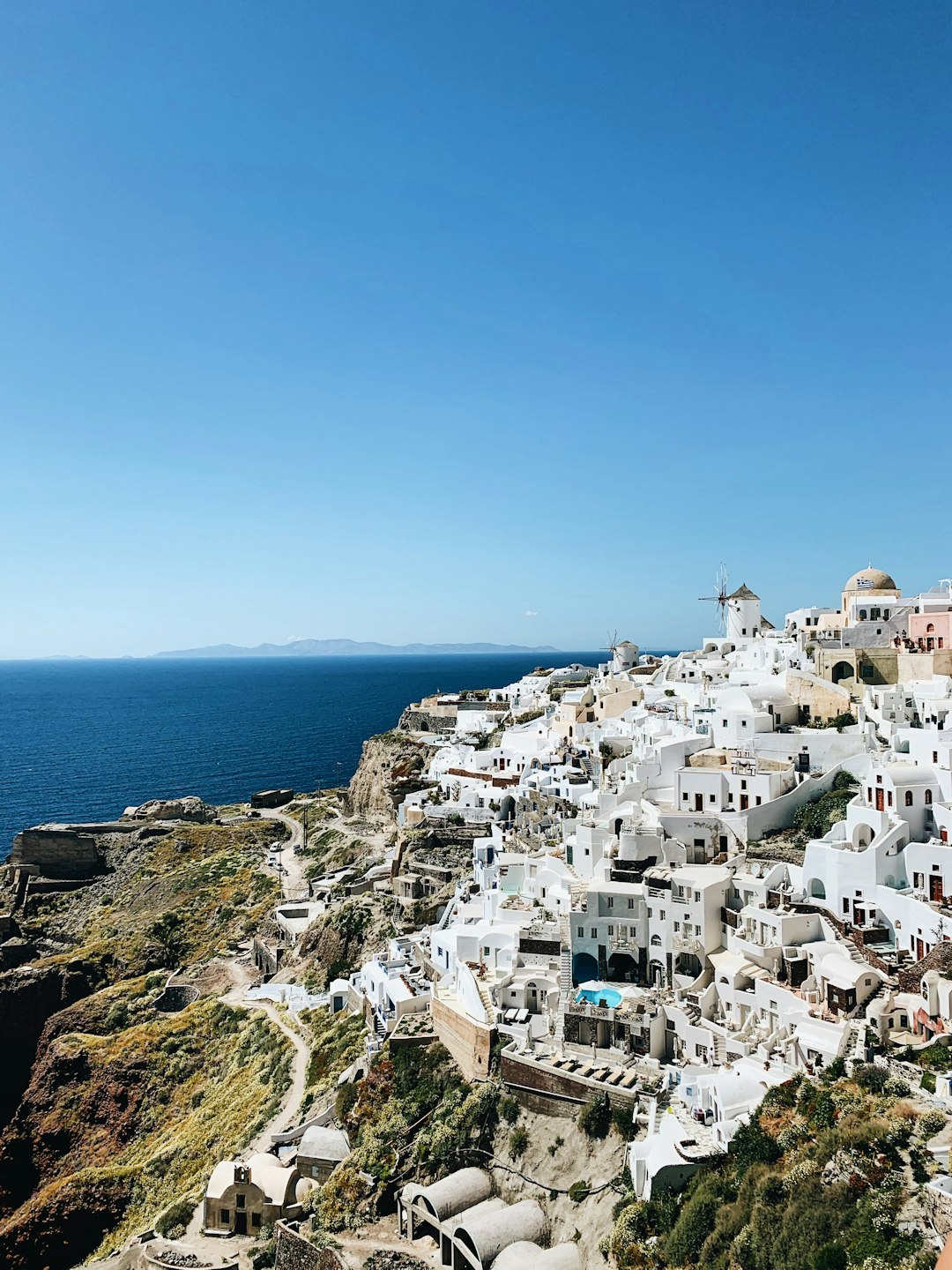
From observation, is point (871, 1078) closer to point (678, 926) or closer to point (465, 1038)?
point (678, 926)

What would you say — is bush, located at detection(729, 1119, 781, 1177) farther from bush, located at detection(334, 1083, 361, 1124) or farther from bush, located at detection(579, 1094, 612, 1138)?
bush, located at detection(334, 1083, 361, 1124)

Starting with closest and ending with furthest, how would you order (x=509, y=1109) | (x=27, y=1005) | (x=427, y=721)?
(x=509, y=1109), (x=27, y=1005), (x=427, y=721)

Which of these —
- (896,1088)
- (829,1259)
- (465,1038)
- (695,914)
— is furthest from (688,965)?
(829,1259)

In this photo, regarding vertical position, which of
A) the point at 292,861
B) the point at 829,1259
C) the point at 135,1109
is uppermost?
the point at 829,1259

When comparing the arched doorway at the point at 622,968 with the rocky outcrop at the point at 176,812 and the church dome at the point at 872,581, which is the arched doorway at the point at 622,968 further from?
the rocky outcrop at the point at 176,812

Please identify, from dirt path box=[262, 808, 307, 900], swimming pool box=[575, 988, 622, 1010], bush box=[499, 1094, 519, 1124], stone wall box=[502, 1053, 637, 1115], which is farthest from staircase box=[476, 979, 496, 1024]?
dirt path box=[262, 808, 307, 900]

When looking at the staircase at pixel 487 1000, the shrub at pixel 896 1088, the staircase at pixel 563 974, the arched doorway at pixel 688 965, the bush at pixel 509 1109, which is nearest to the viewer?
the shrub at pixel 896 1088

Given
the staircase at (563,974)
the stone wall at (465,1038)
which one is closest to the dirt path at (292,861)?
the stone wall at (465,1038)

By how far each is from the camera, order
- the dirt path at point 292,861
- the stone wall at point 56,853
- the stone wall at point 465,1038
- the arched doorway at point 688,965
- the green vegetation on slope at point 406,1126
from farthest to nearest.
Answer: the stone wall at point 56,853
the dirt path at point 292,861
the arched doorway at point 688,965
the stone wall at point 465,1038
the green vegetation on slope at point 406,1126

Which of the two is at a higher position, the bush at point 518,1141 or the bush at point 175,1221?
the bush at point 518,1141
